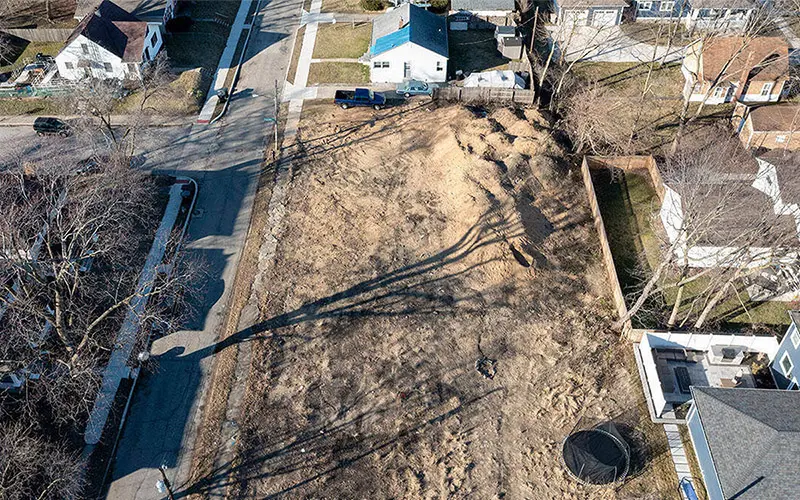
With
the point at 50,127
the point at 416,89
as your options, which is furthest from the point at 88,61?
the point at 416,89

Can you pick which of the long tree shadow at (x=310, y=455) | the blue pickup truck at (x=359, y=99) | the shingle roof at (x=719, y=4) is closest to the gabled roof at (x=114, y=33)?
the blue pickup truck at (x=359, y=99)

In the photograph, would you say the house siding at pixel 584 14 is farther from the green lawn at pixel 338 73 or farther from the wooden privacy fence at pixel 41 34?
the wooden privacy fence at pixel 41 34

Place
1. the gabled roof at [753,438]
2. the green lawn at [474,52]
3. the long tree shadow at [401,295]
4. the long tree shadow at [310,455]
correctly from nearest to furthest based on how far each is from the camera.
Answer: the gabled roof at [753,438] → the long tree shadow at [310,455] → the long tree shadow at [401,295] → the green lawn at [474,52]

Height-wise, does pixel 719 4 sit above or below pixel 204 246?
above

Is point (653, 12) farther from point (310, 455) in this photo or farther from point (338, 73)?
point (310, 455)

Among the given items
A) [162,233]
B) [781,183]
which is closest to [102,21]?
[162,233]

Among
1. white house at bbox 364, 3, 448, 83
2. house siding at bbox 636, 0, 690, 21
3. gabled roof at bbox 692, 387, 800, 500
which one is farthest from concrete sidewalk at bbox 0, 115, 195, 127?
house siding at bbox 636, 0, 690, 21
